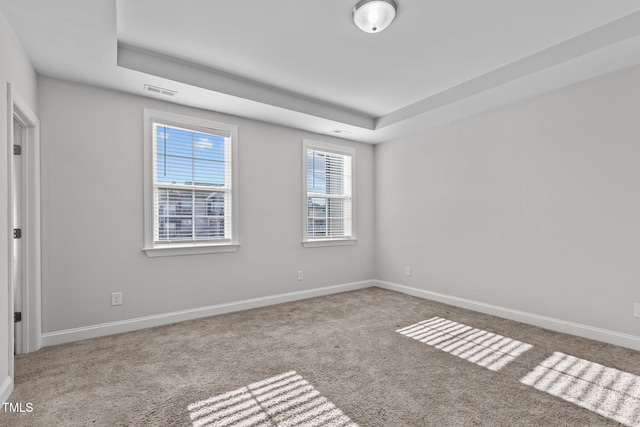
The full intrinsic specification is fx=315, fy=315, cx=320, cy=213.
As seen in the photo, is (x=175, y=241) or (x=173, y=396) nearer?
(x=173, y=396)

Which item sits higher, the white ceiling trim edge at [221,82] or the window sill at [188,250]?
the white ceiling trim edge at [221,82]

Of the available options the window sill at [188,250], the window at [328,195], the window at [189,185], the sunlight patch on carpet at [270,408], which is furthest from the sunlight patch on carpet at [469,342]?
the window at [189,185]

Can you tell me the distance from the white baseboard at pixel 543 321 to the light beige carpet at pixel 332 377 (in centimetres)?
12

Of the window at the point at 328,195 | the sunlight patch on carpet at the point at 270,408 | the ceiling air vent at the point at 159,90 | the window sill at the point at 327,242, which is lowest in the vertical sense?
the sunlight patch on carpet at the point at 270,408

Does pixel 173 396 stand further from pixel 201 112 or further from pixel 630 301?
pixel 630 301

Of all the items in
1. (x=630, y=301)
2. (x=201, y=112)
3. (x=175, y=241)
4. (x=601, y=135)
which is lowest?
(x=630, y=301)

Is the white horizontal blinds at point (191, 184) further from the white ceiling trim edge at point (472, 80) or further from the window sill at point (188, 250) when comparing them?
the white ceiling trim edge at point (472, 80)

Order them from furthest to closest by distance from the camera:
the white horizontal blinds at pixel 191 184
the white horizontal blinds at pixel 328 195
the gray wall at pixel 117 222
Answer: the white horizontal blinds at pixel 328 195 → the white horizontal blinds at pixel 191 184 → the gray wall at pixel 117 222

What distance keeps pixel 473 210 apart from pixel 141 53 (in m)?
3.96

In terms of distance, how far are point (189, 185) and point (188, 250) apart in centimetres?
74

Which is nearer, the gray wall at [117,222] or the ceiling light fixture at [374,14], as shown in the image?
the ceiling light fixture at [374,14]

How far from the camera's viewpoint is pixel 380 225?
5.27 metres

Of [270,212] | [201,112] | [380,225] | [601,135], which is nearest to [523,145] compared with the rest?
[601,135]

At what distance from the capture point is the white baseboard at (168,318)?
2.89 meters
